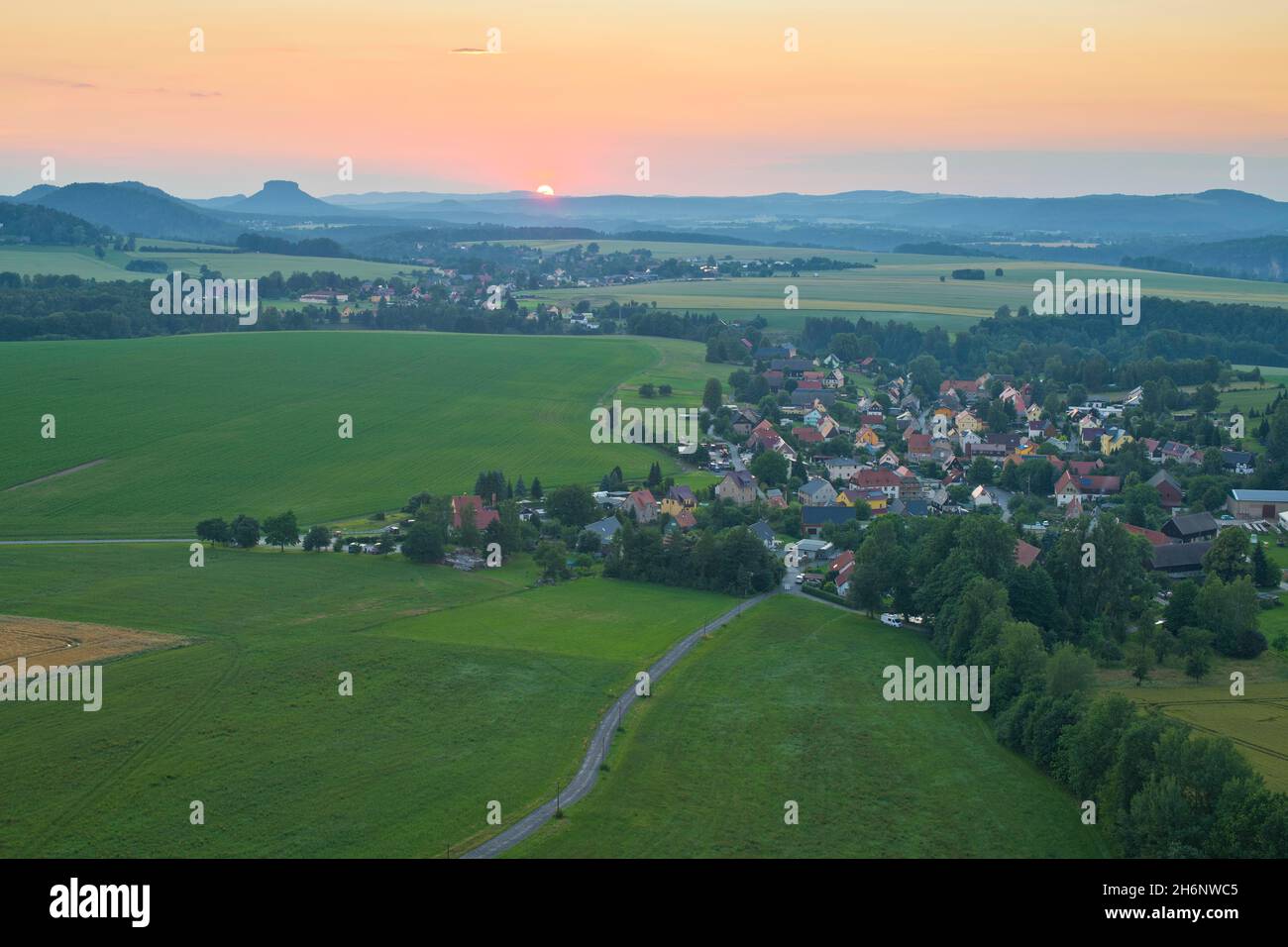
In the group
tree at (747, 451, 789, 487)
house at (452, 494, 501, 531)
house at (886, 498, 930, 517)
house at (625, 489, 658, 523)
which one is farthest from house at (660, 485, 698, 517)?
house at (886, 498, 930, 517)

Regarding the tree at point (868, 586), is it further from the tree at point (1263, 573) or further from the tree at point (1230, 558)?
the tree at point (1263, 573)

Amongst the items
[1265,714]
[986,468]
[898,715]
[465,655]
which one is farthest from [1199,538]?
[465,655]

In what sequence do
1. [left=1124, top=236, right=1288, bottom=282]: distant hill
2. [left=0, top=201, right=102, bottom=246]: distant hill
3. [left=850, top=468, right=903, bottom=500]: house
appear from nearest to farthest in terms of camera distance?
[left=850, top=468, right=903, bottom=500]: house → [left=0, top=201, right=102, bottom=246]: distant hill → [left=1124, top=236, right=1288, bottom=282]: distant hill

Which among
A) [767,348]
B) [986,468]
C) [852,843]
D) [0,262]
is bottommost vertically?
[852,843]

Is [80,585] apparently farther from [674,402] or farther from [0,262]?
[0,262]

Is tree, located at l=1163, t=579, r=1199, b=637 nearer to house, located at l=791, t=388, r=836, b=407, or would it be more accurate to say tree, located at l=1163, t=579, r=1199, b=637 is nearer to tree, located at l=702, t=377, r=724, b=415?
tree, located at l=702, t=377, r=724, b=415

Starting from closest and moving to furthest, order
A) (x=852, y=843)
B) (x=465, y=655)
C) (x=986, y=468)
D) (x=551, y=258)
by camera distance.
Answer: (x=852, y=843) → (x=465, y=655) → (x=986, y=468) → (x=551, y=258)

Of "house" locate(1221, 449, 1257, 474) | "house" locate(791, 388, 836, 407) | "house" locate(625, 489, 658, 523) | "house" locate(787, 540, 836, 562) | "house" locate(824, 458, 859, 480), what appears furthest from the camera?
"house" locate(791, 388, 836, 407)
